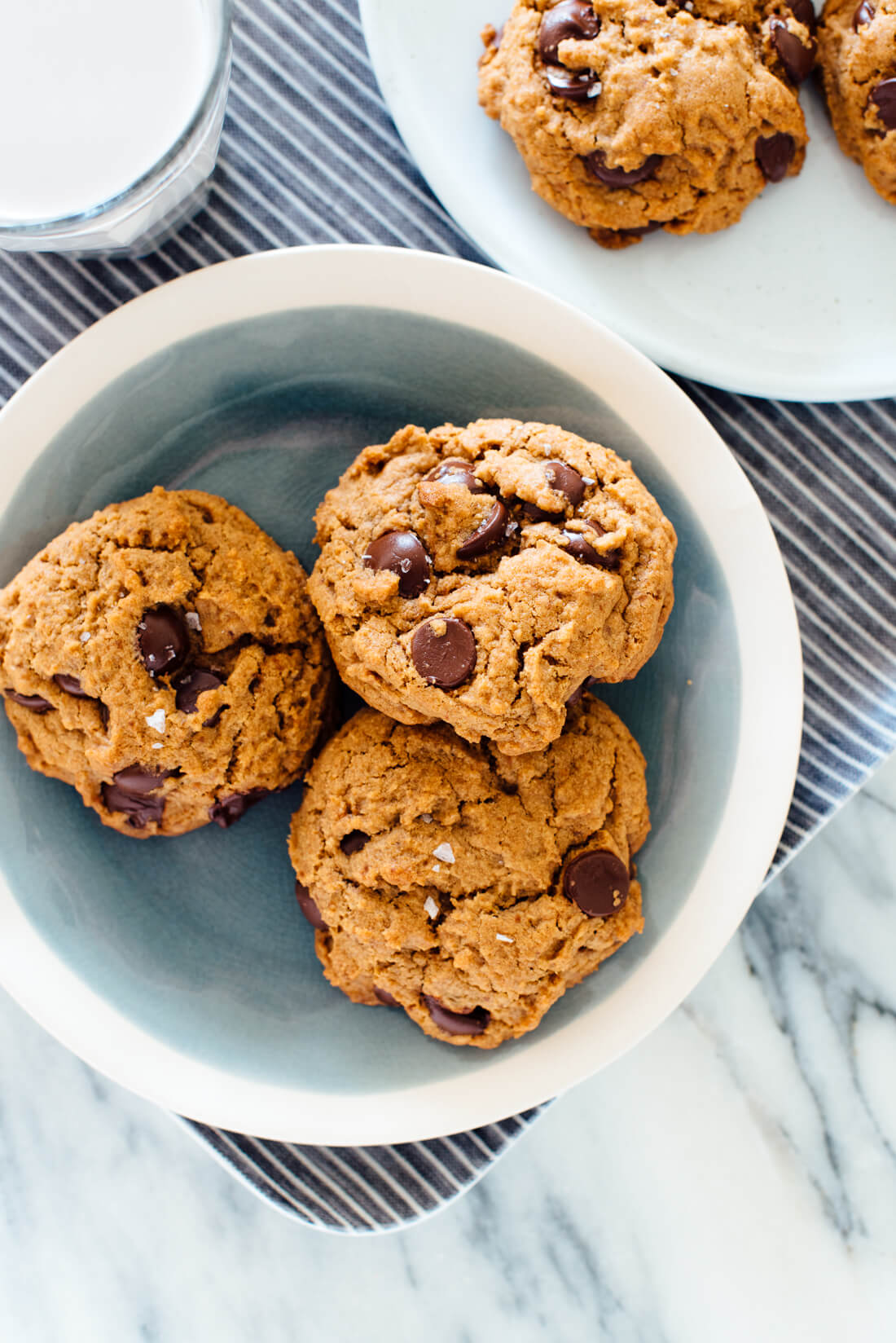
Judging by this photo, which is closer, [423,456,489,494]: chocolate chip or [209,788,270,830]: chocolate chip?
[423,456,489,494]: chocolate chip

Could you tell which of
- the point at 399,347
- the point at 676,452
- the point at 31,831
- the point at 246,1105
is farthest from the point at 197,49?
the point at 246,1105

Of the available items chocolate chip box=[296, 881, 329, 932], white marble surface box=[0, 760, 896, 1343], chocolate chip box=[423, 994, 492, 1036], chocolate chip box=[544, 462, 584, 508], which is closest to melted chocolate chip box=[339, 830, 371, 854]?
chocolate chip box=[296, 881, 329, 932]

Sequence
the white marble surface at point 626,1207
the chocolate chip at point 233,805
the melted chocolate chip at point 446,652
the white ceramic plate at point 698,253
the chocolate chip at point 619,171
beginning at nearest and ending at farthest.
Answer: the melted chocolate chip at point 446,652 < the chocolate chip at point 233,805 < the chocolate chip at point 619,171 < the white ceramic plate at point 698,253 < the white marble surface at point 626,1207

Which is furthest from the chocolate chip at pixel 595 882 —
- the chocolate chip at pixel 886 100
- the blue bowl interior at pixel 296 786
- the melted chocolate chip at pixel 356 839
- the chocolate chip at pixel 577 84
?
the chocolate chip at pixel 886 100

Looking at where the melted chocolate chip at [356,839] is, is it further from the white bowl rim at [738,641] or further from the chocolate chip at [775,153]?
the chocolate chip at [775,153]

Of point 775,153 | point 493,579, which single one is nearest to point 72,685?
point 493,579

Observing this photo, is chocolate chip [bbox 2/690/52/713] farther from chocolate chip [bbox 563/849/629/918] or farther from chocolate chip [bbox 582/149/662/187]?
chocolate chip [bbox 582/149/662/187]

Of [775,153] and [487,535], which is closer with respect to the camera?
[487,535]

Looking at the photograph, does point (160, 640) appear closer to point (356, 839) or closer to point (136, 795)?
point (136, 795)
